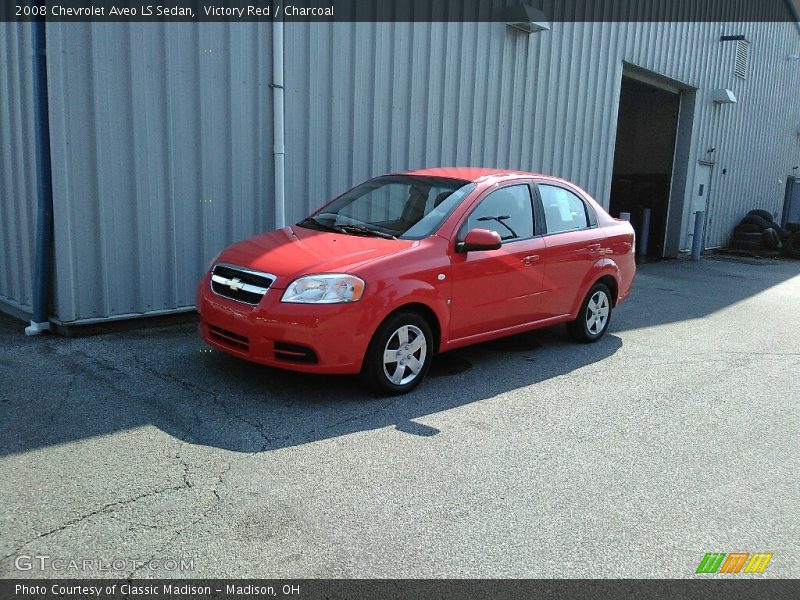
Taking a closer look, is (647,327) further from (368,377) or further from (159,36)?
(159,36)

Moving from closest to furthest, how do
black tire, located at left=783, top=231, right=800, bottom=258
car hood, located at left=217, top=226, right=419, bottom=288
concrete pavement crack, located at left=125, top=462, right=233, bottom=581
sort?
concrete pavement crack, located at left=125, top=462, right=233, bottom=581 < car hood, located at left=217, top=226, right=419, bottom=288 < black tire, located at left=783, top=231, right=800, bottom=258

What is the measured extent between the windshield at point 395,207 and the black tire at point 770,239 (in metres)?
15.6

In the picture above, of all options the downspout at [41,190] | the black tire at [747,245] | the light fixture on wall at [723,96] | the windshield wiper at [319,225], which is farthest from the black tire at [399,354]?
the black tire at [747,245]

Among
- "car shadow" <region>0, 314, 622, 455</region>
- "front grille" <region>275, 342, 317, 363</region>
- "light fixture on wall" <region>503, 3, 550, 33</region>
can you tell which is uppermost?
"light fixture on wall" <region>503, 3, 550, 33</region>

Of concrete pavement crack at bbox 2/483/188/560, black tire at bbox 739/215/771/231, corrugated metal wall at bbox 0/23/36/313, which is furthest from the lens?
black tire at bbox 739/215/771/231

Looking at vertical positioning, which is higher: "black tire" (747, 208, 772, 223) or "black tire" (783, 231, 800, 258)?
"black tire" (747, 208, 772, 223)

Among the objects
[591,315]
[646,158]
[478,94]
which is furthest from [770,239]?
[591,315]

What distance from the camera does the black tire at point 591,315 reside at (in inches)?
271

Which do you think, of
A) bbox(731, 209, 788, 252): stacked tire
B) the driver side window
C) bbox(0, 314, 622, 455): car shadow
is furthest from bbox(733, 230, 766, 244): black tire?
the driver side window

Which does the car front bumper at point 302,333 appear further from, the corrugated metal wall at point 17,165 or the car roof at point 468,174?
the corrugated metal wall at point 17,165

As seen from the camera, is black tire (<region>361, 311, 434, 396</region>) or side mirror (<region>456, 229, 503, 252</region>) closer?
black tire (<region>361, 311, 434, 396</region>)

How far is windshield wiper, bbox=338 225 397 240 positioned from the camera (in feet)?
17.5

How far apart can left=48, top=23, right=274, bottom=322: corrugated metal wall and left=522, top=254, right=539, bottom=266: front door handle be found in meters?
3.11

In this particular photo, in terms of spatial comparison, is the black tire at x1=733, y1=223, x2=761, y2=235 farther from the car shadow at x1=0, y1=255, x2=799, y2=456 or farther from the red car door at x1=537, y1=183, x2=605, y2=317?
the red car door at x1=537, y1=183, x2=605, y2=317
